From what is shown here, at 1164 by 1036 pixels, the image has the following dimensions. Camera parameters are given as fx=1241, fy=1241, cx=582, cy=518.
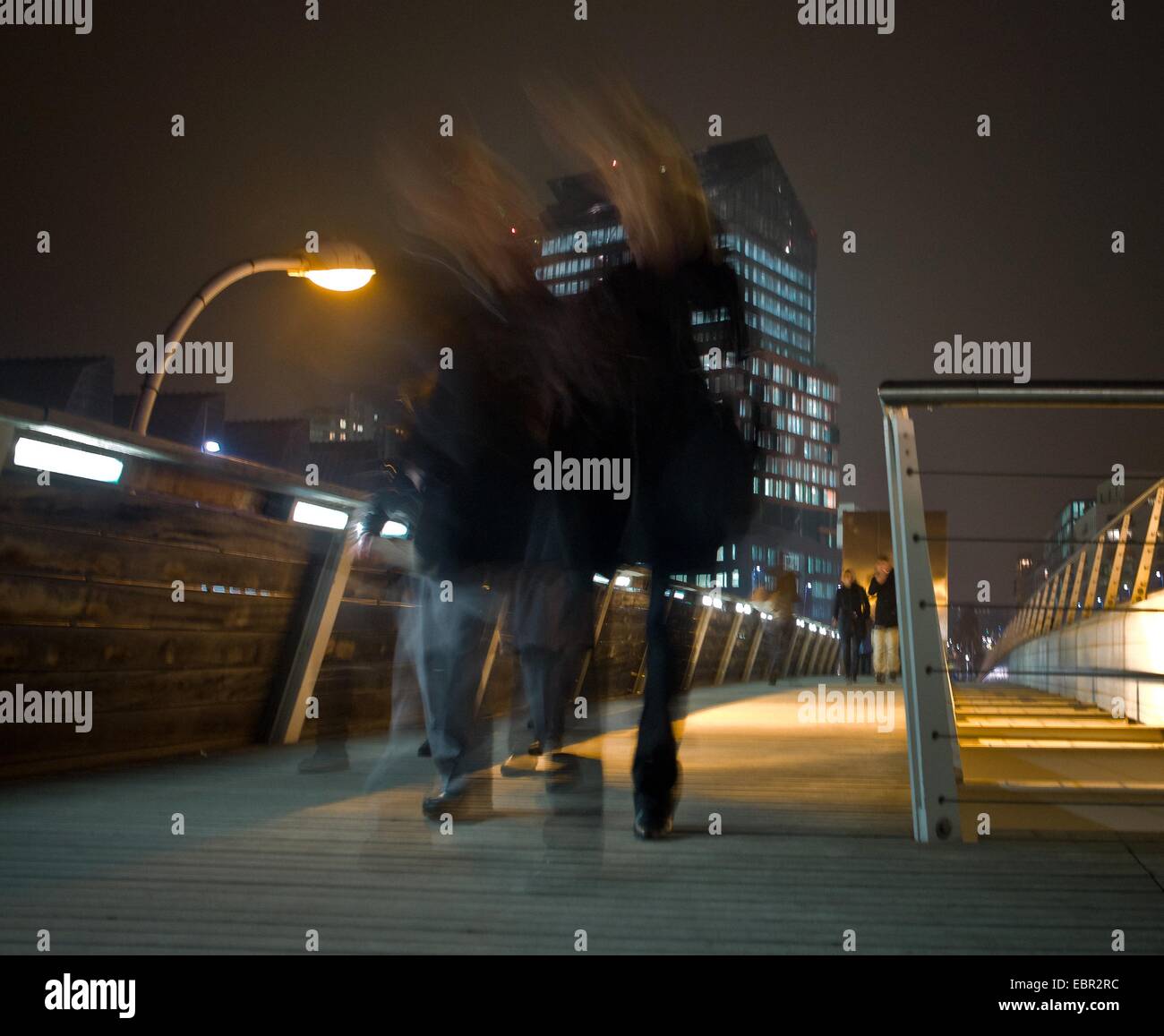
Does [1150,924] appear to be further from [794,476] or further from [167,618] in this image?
[794,476]

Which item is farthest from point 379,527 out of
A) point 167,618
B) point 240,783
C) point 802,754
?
point 802,754

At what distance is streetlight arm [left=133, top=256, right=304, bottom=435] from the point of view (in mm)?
9852

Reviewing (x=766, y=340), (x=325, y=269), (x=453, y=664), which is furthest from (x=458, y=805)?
(x=325, y=269)

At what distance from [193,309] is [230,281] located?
25.5 inches

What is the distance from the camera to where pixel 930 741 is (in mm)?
3797

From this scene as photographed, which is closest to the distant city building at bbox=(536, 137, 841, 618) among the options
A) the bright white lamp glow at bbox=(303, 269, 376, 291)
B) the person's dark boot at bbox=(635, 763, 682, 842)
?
the person's dark boot at bbox=(635, 763, 682, 842)

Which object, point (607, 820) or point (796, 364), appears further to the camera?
point (796, 364)

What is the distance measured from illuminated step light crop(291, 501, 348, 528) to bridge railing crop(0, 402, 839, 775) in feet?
0.03

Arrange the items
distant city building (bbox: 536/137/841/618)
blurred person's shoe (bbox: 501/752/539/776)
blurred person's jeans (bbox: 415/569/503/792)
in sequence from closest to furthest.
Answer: distant city building (bbox: 536/137/841/618) < blurred person's jeans (bbox: 415/569/503/792) < blurred person's shoe (bbox: 501/752/539/776)

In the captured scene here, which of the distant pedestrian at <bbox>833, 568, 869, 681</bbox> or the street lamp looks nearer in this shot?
the street lamp

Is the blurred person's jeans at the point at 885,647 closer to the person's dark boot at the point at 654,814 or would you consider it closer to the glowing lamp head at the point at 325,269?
the glowing lamp head at the point at 325,269

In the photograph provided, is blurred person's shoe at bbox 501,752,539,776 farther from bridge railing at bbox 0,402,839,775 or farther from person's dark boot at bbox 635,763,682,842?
person's dark boot at bbox 635,763,682,842
